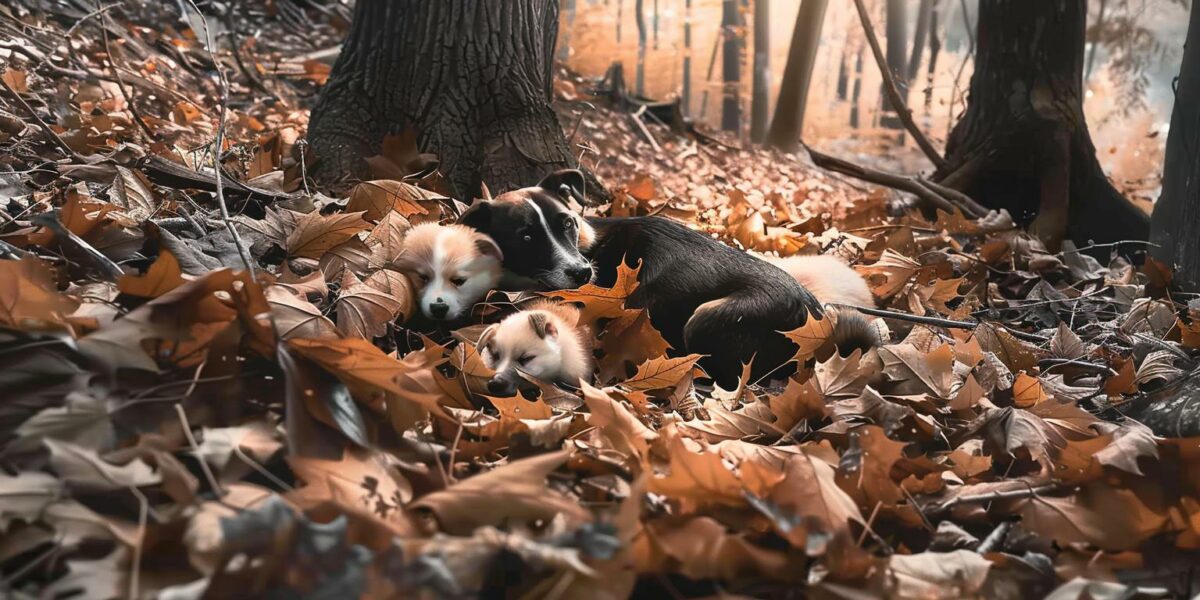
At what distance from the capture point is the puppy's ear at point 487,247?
2890 mm

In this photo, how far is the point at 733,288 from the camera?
9.41ft

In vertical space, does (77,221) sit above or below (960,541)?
above

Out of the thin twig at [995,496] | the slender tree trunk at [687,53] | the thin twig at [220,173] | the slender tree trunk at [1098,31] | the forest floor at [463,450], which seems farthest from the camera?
the slender tree trunk at [687,53]

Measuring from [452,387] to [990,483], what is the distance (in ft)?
4.05

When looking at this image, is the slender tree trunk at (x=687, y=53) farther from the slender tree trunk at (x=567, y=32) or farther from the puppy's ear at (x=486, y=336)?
the puppy's ear at (x=486, y=336)

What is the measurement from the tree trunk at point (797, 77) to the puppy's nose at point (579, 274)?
10390 mm

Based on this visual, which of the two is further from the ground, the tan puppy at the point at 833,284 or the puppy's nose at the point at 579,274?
the puppy's nose at the point at 579,274

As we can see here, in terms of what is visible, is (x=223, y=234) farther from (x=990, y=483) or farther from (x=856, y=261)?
(x=856, y=261)

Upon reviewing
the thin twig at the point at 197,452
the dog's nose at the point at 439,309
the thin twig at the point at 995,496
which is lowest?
the thin twig at the point at 995,496

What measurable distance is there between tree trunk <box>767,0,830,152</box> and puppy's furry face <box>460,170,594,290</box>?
33.6ft

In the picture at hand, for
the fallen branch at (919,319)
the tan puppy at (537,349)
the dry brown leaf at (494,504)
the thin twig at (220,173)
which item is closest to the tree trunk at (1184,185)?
the fallen branch at (919,319)

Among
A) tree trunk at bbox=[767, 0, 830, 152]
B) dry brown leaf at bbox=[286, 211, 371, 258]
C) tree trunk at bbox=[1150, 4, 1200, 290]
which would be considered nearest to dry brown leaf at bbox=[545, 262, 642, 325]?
dry brown leaf at bbox=[286, 211, 371, 258]

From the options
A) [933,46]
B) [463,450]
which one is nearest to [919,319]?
[463,450]

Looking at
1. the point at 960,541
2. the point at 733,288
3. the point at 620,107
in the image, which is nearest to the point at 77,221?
the point at 733,288
